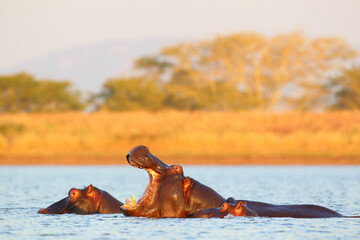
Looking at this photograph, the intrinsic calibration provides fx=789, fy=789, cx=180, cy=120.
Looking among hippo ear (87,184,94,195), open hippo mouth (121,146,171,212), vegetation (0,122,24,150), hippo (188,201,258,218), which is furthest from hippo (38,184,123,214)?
vegetation (0,122,24,150)

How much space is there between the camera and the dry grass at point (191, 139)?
2950 cm

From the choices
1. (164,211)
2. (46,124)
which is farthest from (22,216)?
(46,124)

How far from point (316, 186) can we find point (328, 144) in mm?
11903

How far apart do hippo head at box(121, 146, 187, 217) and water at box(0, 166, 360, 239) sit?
0.54 feet

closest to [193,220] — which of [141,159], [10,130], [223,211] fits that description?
[223,211]

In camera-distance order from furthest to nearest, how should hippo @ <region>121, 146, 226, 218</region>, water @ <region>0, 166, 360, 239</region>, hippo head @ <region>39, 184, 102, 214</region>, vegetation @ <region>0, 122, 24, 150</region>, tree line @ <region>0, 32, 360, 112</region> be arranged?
tree line @ <region>0, 32, 360, 112</region> < vegetation @ <region>0, 122, 24, 150</region> < hippo head @ <region>39, 184, 102, 214</region> < hippo @ <region>121, 146, 226, 218</region> < water @ <region>0, 166, 360, 239</region>

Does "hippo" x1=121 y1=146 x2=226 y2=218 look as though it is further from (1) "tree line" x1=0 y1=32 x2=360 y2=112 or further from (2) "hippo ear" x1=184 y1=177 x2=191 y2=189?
(1) "tree line" x1=0 y1=32 x2=360 y2=112

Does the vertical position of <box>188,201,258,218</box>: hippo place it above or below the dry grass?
below

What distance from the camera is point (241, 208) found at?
35.4 feet

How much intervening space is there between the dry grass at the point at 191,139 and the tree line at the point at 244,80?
13.6 m

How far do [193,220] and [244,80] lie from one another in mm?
40661

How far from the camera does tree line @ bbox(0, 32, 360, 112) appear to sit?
159 ft

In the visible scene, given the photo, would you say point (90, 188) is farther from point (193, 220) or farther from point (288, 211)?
point (288, 211)

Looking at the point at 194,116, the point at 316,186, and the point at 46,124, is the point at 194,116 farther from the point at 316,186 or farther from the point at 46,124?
the point at 316,186
